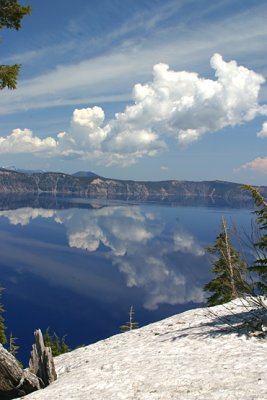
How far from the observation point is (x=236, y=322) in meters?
16.6

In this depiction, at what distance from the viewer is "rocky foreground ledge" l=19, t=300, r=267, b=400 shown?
10648 mm

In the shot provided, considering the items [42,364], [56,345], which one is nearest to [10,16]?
[42,364]

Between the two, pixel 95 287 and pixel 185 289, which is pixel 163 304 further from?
pixel 95 287

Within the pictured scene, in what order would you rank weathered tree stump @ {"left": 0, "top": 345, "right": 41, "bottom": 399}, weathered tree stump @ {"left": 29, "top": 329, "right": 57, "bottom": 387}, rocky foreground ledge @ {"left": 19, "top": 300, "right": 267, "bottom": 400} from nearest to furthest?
rocky foreground ledge @ {"left": 19, "top": 300, "right": 267, "bottom": 400} → weathered tree stump @ {"left": 0, "top": 345, "right": 41, "bottom": 399} → weathered tree stump @ {"left": 29, "top": 329, "right": 57, "bottom": 387}

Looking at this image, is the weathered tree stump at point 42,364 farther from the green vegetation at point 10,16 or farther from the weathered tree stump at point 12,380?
the green vegetation at point 10,16

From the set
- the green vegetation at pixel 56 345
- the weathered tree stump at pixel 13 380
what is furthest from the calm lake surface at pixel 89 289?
the weathered tree stump at pixel 13 380

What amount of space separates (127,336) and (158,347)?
3785mm

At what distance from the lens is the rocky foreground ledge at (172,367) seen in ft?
34.9

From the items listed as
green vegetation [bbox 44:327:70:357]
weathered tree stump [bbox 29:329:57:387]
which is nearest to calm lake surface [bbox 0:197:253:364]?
green vegetation [bbox 44:327:70:357]

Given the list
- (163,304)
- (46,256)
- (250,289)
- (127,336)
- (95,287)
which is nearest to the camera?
(250,289)

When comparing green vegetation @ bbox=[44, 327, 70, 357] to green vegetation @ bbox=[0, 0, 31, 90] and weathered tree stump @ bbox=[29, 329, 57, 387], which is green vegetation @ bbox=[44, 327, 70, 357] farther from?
green vegetation @ bbox=[0, 0, 31, 90]

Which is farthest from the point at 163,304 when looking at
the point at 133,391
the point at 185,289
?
the point at 133,391

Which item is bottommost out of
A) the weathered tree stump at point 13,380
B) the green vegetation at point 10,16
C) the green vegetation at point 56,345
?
the green vegetation at point 56,345

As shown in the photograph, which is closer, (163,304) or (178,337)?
(178,337)
